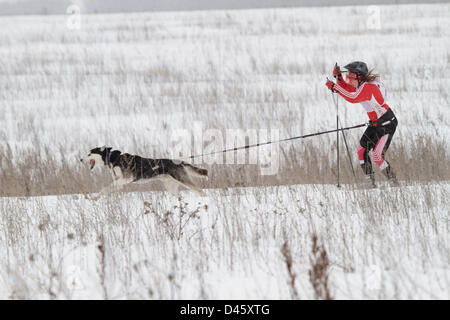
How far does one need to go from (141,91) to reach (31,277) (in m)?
11.6

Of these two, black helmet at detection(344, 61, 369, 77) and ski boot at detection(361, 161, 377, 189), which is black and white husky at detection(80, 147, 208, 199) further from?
black helmet at detection(344, 61, 369, 77)

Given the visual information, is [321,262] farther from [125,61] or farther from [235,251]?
[125,61]

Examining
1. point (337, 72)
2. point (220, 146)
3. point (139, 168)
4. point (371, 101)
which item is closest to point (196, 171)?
point (139, 168)

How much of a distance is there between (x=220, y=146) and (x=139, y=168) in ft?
9.57

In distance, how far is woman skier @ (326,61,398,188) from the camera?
6.09 meters

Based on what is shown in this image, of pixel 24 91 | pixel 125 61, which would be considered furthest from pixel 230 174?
pixel 125 61

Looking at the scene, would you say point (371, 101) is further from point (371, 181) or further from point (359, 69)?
point (371, 181)

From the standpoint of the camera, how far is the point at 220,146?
883cm

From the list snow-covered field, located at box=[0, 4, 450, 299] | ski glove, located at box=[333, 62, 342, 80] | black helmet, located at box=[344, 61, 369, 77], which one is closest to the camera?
snow-covered field, located at box=[0, 4, 450, 299]

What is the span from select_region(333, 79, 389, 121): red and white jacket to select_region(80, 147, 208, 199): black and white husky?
6.15 ft

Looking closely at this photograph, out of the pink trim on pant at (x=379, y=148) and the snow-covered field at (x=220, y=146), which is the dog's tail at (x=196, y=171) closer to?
the snow-covered field at (x=220, y=146)

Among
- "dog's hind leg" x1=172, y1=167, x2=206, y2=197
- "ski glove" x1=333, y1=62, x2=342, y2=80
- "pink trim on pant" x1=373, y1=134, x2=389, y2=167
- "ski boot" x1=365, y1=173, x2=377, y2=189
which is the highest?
"ski glove" x1=333, y1=62, x2=342, y2=80

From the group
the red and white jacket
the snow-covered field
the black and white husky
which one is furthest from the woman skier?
the black and white husky
